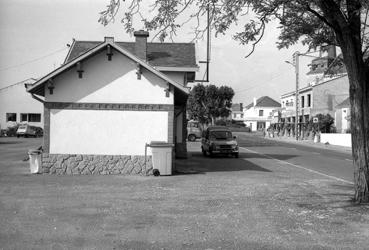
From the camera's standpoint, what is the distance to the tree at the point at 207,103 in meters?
90.6

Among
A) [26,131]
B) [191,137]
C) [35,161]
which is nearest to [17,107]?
[26,131]

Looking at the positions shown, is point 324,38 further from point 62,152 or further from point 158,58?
point 158,58

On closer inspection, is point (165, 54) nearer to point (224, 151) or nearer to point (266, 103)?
point (224, 151)

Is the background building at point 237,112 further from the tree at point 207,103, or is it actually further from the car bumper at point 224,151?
the car bumper at point 224,151

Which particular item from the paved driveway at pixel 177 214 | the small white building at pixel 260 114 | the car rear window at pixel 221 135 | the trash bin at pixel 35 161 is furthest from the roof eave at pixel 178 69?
the small white building at pixel 260 114

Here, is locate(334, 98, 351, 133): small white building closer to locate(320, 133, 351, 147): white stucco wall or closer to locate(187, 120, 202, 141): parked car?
locate(320, 133, 351, 147): white stucco wall

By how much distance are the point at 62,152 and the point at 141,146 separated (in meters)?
2.92

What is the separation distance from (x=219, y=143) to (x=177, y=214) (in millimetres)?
20156

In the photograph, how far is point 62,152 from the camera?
18.4m

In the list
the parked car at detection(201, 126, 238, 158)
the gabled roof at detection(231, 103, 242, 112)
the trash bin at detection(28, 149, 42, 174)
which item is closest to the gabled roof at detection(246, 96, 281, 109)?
the gabled roof at detection(231, 103, 242, 112)

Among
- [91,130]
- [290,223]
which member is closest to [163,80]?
[91,130]

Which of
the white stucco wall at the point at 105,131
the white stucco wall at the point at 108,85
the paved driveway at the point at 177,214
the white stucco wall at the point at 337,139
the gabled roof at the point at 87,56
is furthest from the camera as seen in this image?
the white stucco wall at the point at 337,139

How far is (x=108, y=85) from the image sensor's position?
61.4 feet

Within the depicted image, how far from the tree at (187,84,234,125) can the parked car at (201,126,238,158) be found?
5782 centimetres
